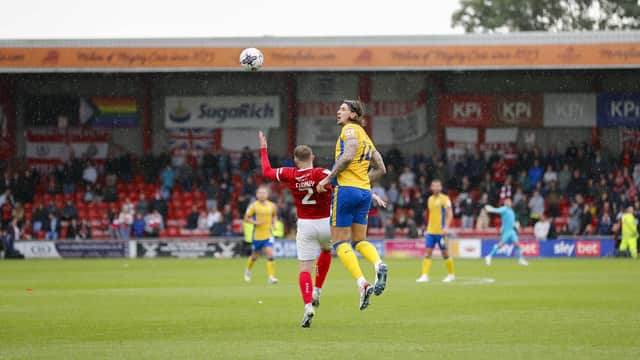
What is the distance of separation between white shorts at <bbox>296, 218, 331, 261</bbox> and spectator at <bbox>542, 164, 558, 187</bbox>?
101 ft

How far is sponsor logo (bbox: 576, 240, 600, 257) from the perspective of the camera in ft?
124

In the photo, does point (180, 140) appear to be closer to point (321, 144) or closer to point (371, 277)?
point (321, 144)

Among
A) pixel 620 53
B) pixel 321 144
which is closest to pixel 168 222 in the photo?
pixel 321 144

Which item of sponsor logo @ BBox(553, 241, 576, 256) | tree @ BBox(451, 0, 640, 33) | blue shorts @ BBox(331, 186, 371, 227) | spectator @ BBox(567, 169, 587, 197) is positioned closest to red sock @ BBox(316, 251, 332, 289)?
blue shorts @ BBox(331, 186, 371, 227)

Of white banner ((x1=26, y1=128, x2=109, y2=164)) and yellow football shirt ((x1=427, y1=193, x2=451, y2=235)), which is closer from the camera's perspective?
yellow football shirt ((x1=427, y1=193, x2=451, y2=235))

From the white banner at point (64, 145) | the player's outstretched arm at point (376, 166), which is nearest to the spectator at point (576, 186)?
the white banner at point (64, 145)

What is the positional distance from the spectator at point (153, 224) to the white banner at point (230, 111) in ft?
19.2

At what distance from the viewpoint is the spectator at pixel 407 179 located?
4197 centimetres

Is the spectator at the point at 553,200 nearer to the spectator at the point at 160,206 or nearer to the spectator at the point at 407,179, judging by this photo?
the spectator at the point at 407,179

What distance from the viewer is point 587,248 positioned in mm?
37875

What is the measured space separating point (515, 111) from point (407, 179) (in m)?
5.62

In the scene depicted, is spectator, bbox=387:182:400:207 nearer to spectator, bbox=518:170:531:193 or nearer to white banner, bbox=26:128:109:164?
spectator, bbox=518:170:531:193

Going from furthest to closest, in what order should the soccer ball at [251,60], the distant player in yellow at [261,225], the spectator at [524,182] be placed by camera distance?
the spectator at [524,182]
the distant player in yellow at [261,225]
the soccer ball at [251,60]

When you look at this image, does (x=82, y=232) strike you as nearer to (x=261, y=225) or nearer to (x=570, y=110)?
(x=261, y=225)
